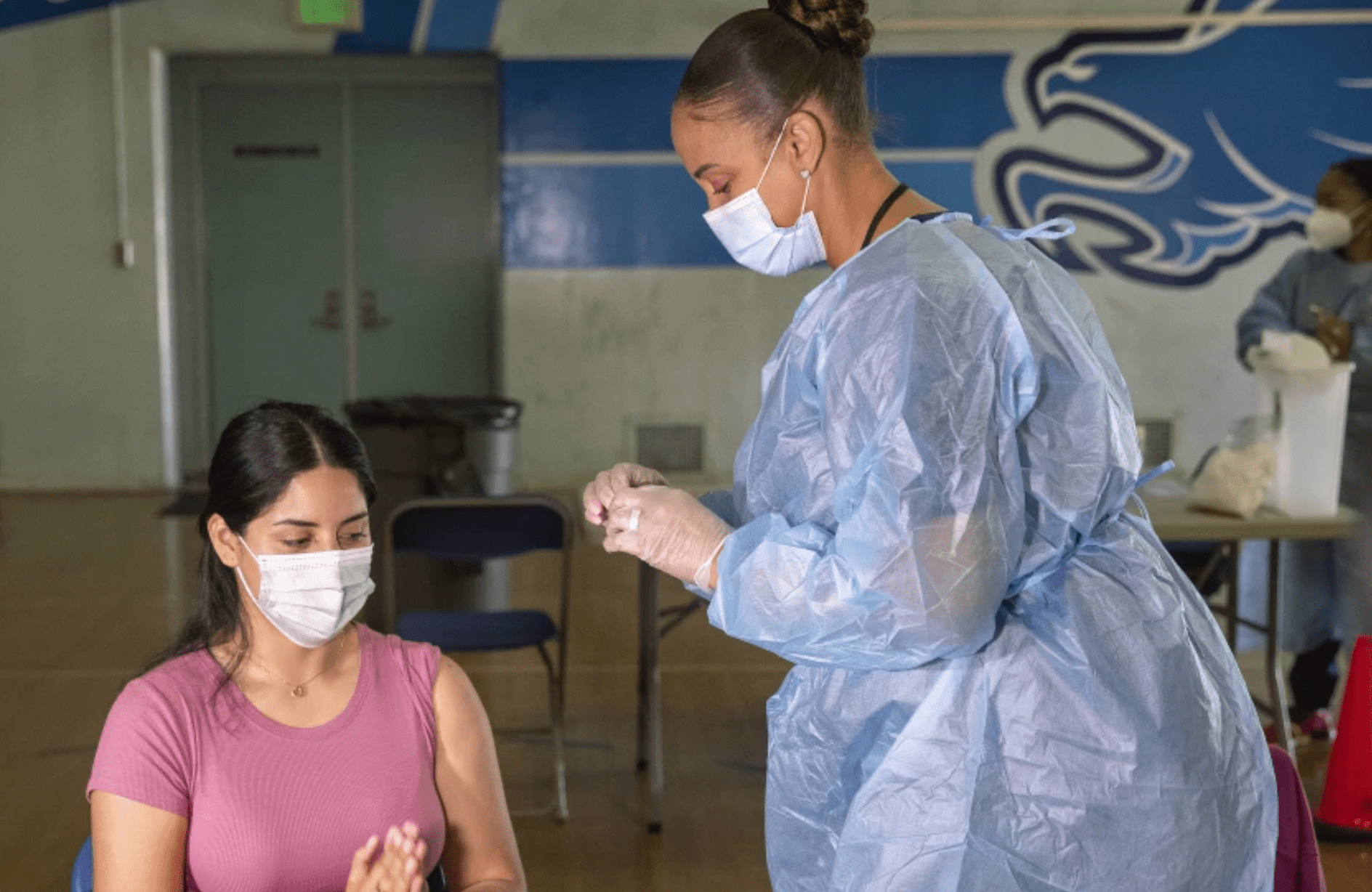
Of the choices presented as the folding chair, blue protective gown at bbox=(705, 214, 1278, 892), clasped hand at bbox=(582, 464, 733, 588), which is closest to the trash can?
the folding chair

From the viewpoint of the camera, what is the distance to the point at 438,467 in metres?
4.32

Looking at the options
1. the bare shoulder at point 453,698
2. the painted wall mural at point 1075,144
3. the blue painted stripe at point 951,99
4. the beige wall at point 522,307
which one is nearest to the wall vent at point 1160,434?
the beige wall at point 522,307

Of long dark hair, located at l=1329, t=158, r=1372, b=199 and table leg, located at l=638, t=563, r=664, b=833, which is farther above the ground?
long dark hair, located at l=1329, t=158, r=1372, b=199

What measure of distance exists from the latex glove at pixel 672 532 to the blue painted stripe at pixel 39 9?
21.1 feet

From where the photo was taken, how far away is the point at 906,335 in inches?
43.9

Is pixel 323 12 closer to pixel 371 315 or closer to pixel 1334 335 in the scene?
pixel 371 315

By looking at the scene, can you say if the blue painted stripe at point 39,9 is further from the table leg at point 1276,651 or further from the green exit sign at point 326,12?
the table leg at point 1276,651

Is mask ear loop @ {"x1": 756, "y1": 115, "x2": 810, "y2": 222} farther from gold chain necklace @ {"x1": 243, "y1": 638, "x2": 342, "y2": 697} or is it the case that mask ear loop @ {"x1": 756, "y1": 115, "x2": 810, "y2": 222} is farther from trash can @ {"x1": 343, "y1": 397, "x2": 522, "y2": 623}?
trash can @ {"x1": 343, "y1": 397, "x2": 522, "y2": 623}

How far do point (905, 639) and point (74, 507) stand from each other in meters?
6.24

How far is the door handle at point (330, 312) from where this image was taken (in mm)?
7227

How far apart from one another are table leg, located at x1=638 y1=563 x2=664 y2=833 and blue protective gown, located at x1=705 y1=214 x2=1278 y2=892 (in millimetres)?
1874

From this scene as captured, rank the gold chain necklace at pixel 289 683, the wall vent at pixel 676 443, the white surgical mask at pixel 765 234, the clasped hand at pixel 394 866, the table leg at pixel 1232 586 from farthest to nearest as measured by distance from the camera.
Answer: the wall vent at pixel 676 443 < the table leg at pixel 1232 586 < the gold chain necklace at pixel 289 683 < the clasped hand at pixel 394 866 < the white surgical mask at pixel 765 234

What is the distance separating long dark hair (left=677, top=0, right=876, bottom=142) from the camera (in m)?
1.26

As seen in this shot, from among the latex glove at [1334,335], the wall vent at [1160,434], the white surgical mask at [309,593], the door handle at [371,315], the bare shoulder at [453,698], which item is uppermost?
the latex glove at [1334,335]
